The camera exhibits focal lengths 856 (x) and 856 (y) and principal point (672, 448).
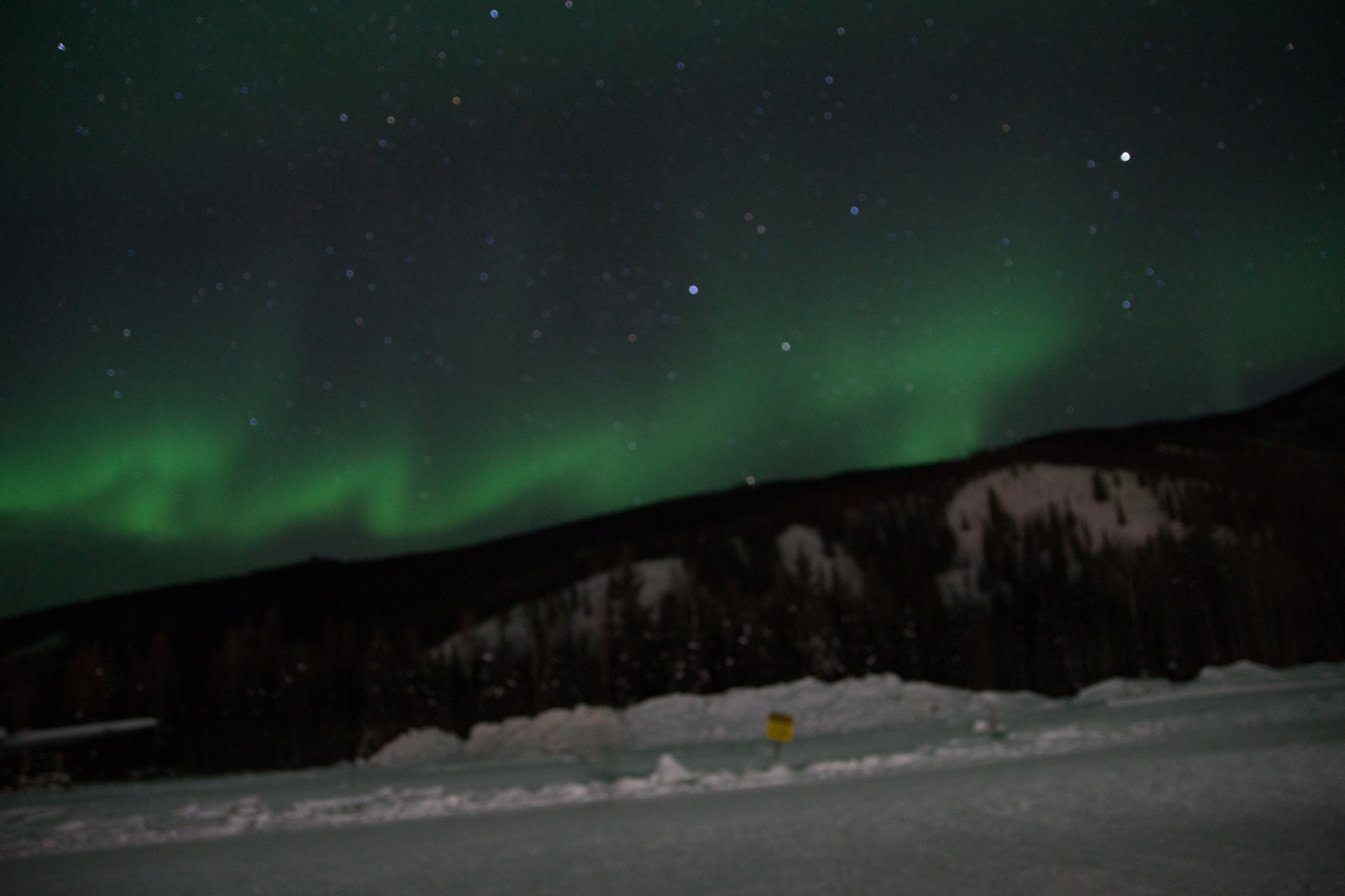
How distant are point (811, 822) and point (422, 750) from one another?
112ft

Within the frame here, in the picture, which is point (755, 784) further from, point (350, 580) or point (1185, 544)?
point (350, 580)

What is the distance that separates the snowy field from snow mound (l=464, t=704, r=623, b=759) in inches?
474

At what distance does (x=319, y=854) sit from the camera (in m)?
10.9

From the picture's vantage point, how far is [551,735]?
3794cm

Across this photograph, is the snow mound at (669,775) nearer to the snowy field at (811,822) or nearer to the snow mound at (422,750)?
the snowy field at (811,822)

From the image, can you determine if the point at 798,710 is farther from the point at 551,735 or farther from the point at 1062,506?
the point at 1062,506

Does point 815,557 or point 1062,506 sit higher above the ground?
point 1062,506

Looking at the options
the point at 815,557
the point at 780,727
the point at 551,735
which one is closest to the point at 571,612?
the point at 815,557

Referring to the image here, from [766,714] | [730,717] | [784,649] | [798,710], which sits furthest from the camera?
[784,649]

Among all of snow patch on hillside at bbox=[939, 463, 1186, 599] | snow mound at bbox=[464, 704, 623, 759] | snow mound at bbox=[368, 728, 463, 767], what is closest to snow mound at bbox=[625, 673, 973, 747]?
snow mound at bbox=[464, 704, 623, 759]

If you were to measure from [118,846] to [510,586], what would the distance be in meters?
90.1

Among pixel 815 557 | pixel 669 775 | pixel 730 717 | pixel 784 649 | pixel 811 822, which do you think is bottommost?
pixel 730 717

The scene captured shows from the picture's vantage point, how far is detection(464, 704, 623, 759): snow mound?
3628cm

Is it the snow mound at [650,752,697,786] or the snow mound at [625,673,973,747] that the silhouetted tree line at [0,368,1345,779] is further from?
the snow mound at [650,752,697,786]
